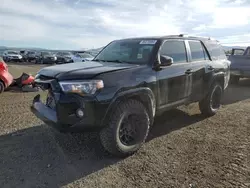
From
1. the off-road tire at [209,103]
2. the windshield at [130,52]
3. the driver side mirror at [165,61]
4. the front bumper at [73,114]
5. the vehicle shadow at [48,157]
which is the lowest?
the vehicle shadow at [48,157]

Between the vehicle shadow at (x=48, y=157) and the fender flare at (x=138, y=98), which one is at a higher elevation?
the fender flare at (x=138, y=98)

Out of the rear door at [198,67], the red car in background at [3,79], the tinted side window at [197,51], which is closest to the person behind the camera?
the rear door at [198,67]

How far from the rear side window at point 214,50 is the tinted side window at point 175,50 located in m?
1.20

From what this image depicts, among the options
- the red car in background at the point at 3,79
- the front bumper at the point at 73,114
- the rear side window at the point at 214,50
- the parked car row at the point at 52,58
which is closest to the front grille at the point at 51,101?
the front bumper at the point at 73,114

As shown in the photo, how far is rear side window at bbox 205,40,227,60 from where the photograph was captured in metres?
5.99

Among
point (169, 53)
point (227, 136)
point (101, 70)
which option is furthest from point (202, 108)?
point (101, 70)

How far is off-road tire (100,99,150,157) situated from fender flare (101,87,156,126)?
0.25ft

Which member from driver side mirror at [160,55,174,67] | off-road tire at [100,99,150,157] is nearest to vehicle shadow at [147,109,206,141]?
off-road tire at [100,99,150,157]

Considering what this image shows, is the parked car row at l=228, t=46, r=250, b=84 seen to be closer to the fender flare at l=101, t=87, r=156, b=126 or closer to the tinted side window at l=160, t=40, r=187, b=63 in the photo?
the tinted side window at l=160, t=40, r=187, b=63

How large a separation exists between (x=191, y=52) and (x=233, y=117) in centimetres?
203

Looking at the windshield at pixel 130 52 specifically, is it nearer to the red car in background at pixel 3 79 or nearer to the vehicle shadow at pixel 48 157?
the vehicle shadow at pixel 48 157

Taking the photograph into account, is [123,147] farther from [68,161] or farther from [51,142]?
[51,142]

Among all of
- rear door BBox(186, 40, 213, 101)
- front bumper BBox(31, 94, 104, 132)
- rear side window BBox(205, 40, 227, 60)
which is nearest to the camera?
front bumper BBox(31, 94, 104, 132)

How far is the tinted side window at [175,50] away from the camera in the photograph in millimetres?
4566
